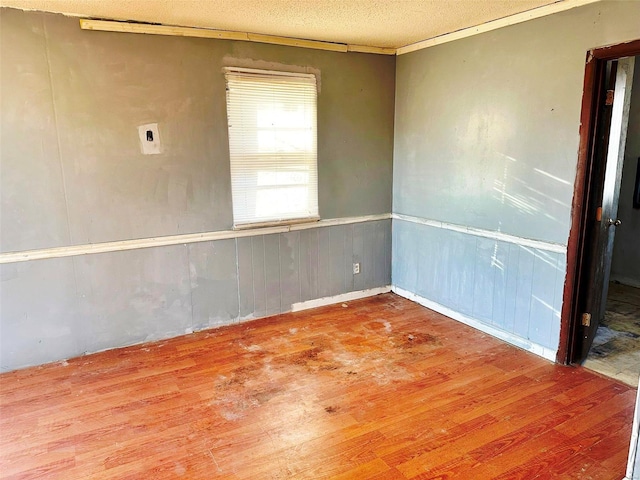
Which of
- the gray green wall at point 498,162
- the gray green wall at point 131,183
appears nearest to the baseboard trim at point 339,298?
→ the gray green wall at point 131,183

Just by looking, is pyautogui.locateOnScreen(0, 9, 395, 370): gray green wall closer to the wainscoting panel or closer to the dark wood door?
the wainscoting panel

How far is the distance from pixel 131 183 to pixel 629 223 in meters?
5.14

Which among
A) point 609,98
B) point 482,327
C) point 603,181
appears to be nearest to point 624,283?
point 482,327

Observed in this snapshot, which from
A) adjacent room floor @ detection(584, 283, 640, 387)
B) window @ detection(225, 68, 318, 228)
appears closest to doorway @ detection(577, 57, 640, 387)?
adjacent room floor @ detection(584, 283, 640, 387)

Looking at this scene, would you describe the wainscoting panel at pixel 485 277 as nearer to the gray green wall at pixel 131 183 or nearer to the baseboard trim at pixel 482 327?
the baseboard trim at pixel 482 327

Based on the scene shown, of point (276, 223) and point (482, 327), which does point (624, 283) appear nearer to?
point (482, 327)

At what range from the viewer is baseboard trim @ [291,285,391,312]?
4.13m

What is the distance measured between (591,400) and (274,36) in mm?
3460

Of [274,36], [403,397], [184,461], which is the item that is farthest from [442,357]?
[274,36]

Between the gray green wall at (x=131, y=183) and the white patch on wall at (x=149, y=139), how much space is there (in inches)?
1.6

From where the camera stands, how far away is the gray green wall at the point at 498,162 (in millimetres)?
2865

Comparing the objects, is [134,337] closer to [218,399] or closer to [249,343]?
[249,343]

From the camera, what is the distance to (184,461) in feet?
7.01

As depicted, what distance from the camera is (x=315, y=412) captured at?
2521mm
